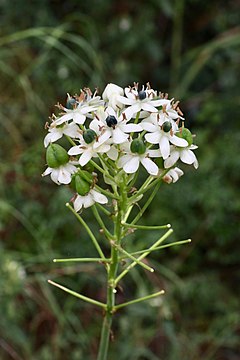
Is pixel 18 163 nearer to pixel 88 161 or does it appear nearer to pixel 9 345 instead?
pixel 9 345

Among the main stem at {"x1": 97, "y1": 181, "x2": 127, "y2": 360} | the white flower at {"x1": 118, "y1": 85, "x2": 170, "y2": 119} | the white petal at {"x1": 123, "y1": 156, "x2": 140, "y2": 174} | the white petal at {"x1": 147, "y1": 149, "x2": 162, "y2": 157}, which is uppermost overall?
the white flower at {"x1": 118, "y1": 85, "x2": 170, "y2": 119}

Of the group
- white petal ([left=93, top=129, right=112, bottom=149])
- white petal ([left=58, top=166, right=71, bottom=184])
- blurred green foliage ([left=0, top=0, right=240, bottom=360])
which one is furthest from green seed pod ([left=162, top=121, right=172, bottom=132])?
blurred green foliage ([left=0, top=0, right=240, bottom=360])

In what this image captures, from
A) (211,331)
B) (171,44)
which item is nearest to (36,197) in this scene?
(211,331)

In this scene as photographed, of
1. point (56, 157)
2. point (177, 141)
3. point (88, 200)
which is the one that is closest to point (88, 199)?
point (88, 200)

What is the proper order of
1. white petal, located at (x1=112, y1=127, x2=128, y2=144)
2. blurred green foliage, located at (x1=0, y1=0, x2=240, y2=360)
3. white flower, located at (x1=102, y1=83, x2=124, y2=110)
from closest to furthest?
white petal, located at (x1=112, y1=127, x2=128, y2=144), white flower, located at (x1=102, y1=83, x2=124, y2=110), blurred green foliage, located at (x1=0, y1=0, x2=240, y2=360)

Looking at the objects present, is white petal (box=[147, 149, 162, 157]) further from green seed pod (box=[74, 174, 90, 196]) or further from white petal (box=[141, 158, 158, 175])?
green seed pod (box=[74, 174, 90, 196])

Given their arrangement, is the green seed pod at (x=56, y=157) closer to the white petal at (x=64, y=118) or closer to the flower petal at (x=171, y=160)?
the white petal at (x=64, y=118)

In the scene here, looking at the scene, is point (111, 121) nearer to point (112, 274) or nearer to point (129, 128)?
point (129, 128)

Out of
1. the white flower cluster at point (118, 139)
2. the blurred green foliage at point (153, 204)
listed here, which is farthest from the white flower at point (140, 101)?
the blurred green foliage at point (153, 204)
